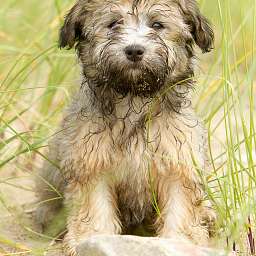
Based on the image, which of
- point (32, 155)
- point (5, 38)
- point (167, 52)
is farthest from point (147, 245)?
point (5, 38)

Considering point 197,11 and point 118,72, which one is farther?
point 197,11

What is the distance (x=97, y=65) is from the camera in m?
5.55

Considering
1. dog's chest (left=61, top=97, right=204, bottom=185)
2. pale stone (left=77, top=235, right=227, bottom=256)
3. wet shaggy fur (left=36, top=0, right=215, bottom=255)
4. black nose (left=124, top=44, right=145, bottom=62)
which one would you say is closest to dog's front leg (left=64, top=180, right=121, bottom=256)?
wet shaggy fur (left=36, top=0, right=215, bottom=255)

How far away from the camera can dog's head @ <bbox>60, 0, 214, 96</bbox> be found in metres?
5.34

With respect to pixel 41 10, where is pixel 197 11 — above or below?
below

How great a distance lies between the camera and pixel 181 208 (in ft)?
19.1

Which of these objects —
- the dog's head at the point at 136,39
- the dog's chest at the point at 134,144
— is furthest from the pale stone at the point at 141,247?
the dog's head at the point at 136,39

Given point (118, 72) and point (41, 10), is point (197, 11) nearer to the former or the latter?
point (118, 72)

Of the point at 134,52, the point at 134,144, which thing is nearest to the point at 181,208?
the point at 134,144

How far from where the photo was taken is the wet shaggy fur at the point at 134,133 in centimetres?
557

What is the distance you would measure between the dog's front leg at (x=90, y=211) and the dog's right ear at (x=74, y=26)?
879 mm

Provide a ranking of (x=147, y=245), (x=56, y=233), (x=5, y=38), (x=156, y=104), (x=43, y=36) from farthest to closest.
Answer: (x=5, y=38) < (x=43, y=36) < (x=56, y=233) < (x=156, y=104) < (x=147, y=245)

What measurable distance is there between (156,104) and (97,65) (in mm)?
445

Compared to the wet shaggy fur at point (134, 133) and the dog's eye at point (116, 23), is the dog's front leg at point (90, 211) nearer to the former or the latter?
the wet shaggy fur at point (134, 133)
